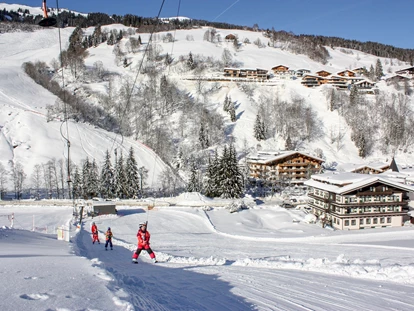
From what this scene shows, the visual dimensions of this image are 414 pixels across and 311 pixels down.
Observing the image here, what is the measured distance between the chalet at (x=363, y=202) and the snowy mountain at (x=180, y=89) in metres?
19.8

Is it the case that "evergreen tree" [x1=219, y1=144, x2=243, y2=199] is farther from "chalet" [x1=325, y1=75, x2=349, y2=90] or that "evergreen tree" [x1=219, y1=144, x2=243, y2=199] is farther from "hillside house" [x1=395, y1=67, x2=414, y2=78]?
"hillside house" [x1=395, y1=67, x2=414, y2=78]

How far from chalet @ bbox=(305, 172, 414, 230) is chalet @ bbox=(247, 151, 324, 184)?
1775 centimetres

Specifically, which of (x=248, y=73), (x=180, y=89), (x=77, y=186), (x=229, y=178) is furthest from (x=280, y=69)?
(x=77, y=186)

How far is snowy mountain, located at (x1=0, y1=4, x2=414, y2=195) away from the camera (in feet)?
176

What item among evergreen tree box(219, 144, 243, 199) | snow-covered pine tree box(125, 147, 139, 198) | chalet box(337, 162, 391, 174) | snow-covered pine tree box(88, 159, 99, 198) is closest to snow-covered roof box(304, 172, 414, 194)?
evergreen tree box(219, 144, 243, 199)

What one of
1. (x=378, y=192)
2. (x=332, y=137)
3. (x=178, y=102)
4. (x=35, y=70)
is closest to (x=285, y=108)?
(x=332, y=137)

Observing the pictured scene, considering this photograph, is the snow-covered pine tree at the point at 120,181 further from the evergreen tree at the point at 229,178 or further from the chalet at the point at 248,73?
the chalet at the point at 248,73

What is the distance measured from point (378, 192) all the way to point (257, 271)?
26.4m

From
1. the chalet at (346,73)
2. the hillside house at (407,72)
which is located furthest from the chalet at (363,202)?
the hillside house at (407,72)

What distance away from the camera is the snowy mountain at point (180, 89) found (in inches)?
2117

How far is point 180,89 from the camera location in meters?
84.5

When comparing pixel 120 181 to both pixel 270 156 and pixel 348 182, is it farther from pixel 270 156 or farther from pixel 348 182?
pixel 348 182

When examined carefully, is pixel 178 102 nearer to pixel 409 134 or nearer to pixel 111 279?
pixel 409 134

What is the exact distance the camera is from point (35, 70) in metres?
84.1
